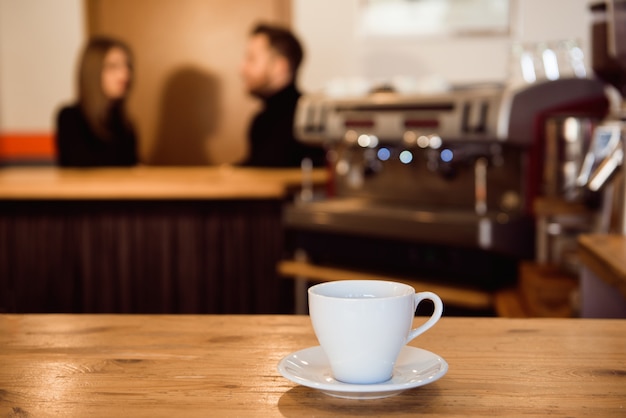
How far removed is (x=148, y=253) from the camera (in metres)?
2.90

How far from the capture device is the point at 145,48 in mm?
5035

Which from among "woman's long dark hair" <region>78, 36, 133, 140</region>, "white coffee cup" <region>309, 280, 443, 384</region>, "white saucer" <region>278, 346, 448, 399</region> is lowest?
"white saucer" <region>278, 346, 448, 399</region>

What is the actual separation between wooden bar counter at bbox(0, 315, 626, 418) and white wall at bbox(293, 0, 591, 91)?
3402 mm

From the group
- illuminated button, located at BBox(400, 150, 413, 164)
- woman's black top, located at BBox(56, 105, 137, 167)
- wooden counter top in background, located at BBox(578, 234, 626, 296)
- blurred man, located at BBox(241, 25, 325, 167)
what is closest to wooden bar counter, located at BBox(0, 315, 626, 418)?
wooden counter top in background, located at BBox(578, 234, 626, 296)

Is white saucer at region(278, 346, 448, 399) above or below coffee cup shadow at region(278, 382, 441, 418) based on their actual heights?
above

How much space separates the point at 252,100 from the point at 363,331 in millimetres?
4328

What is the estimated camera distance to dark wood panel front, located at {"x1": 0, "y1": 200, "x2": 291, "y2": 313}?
2.88 metres

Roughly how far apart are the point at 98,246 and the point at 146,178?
0.98ft

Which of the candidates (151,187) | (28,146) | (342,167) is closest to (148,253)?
(151,187)

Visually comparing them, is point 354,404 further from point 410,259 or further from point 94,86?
point 94,86

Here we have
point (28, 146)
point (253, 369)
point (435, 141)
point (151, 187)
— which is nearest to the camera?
point (253, 369)

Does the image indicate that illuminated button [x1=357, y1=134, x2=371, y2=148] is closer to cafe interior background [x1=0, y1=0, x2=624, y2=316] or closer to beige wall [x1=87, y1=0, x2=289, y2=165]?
cafe interior background [x1=0, y1=0, x2=624, y2=316]

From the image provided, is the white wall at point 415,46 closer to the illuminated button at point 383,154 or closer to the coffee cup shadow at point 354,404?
the illuminated button at point 383,154

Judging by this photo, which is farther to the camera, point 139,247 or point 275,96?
point 275,96
